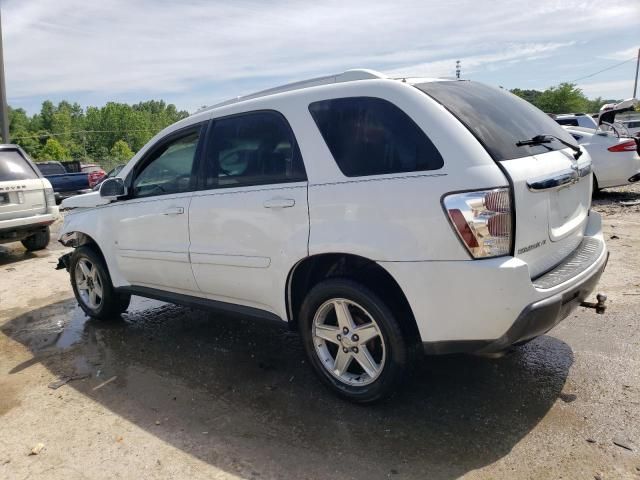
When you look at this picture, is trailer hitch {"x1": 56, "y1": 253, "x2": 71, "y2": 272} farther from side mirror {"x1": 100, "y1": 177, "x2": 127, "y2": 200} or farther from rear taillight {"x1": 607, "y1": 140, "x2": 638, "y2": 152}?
rear taillight {"x1": 607, "y1": 140, "x2": 638, "y2": 152}

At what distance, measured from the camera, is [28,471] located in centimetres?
295

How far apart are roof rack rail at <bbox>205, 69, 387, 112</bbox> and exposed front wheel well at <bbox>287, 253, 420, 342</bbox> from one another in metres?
1.14

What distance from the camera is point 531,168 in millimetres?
2857

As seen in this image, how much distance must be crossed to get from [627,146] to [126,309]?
900 cm

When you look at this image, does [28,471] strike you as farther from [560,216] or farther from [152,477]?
[560,216]

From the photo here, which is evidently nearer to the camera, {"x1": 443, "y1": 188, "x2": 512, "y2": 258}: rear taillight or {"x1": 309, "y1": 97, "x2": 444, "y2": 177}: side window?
{"x1": 443, "y1": 188, "x2": 512, "y2": 258}: rear taillight

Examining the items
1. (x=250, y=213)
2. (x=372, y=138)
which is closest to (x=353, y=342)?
(x=250, y=213)

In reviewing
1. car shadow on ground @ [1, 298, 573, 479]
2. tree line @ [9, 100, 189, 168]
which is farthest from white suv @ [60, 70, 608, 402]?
tree line @ [9, 100, 189, 168]

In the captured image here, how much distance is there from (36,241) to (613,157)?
1068 cm

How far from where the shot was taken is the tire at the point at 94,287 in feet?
17.0

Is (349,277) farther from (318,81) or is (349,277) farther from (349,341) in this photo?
(318,81)

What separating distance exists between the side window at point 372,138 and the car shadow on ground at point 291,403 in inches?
53.5

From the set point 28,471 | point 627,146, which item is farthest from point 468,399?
point 627,146

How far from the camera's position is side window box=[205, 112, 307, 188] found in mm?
3473
